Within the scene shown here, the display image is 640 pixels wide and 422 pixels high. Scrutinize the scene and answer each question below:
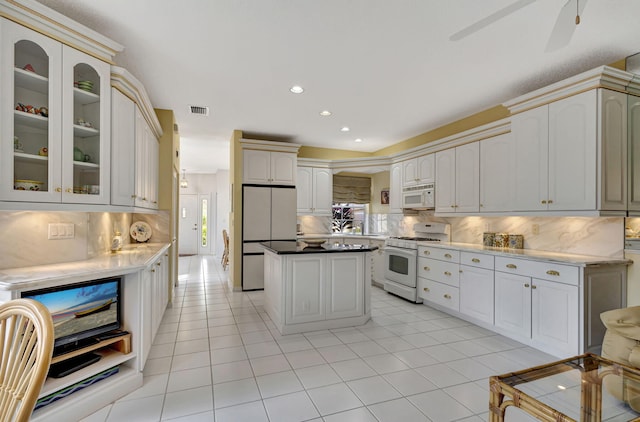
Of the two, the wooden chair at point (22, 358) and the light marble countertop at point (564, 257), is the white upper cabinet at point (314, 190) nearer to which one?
the light marble countertop at point (564, 257)

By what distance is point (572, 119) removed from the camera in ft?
9.47

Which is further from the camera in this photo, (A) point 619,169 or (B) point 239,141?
(B) point 239,141

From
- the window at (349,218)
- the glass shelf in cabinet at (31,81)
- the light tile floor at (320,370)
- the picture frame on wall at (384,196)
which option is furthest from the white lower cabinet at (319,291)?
the window at (349,218)

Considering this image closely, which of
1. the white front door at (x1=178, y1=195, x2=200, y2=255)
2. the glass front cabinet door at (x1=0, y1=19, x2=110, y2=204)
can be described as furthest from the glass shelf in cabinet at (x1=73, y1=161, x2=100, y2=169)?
the white front door at (x1=178, y1=195, x2=200, y2=255)

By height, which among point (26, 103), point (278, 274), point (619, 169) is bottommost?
point (278, 274)

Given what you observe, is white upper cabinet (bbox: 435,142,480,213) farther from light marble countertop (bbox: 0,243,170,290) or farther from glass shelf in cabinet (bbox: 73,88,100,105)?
glass shelf in cabinet (bbox: 73,88,100,105)

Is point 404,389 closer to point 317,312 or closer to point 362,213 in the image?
point 317,312

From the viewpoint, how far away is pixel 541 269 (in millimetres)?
2957

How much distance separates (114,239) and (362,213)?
507 centimetres

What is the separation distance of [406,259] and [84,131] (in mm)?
4180

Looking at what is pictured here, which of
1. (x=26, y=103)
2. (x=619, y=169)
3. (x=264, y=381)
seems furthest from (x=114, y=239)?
(x=619, y=169)

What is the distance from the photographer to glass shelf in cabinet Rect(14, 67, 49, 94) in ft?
6.11

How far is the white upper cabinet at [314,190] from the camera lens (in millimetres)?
6219

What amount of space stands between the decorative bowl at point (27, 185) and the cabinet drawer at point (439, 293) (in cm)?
421
